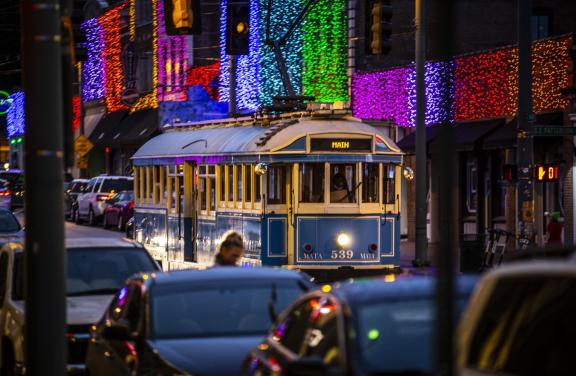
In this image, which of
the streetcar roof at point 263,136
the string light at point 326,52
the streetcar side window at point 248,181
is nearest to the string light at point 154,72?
the string light at point 326,52

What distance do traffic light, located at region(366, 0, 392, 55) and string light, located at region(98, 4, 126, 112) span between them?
4280 cm

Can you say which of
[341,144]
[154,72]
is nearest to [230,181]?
[341,144]

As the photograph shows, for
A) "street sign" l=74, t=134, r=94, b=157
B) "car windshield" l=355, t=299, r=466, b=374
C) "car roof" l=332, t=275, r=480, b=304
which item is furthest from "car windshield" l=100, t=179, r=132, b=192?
"car windshield" l=355, t=299, r=466, b=374

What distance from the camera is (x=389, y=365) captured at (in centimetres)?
717

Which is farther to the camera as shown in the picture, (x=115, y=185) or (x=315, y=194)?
(x=115, y=185)

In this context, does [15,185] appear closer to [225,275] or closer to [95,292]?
[95,292]

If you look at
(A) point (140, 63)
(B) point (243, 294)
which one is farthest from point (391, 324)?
(A) point (140, 63)

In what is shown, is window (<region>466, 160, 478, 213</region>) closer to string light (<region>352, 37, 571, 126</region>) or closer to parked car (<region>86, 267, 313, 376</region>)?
string light (<region>352, 37, 571, 126</region>)

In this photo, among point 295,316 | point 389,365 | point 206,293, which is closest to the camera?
point 389,365

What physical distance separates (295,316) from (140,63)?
191ft

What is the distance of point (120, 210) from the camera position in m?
47.0

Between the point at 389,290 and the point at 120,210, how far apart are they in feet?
130

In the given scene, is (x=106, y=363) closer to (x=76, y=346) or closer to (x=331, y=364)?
(x=76, y=346)

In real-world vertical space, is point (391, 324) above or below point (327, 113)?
below
